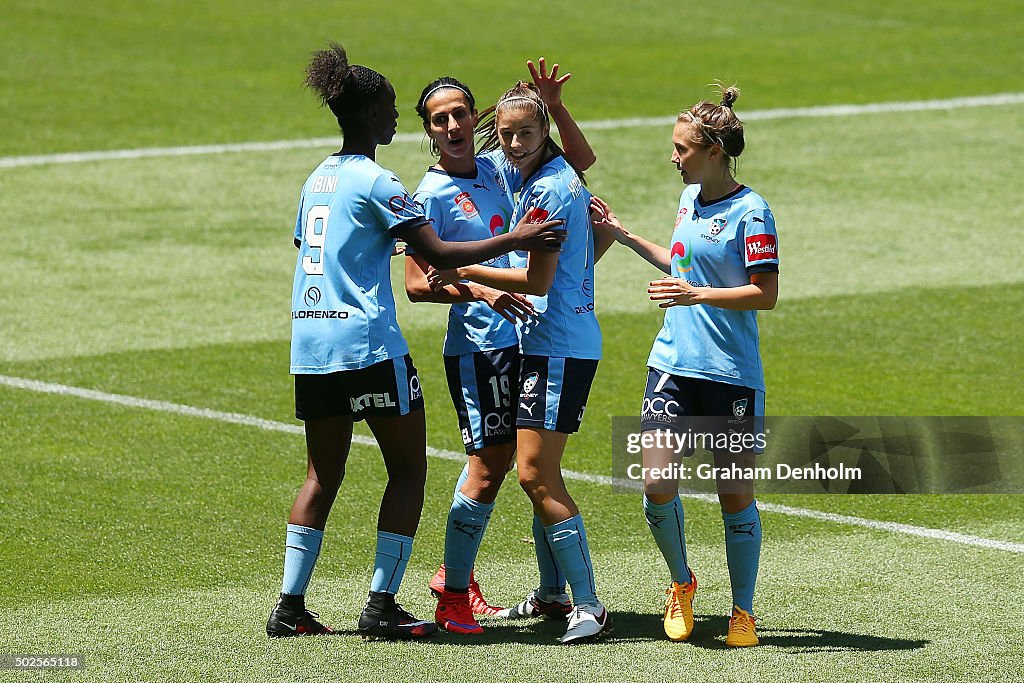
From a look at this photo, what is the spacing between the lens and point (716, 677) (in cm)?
559

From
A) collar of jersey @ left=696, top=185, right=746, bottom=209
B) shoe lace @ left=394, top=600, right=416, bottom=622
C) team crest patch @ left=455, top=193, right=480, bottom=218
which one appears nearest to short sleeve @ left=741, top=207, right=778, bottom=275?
collar of jersey @ left=696, top=185, right=746, bottom=209

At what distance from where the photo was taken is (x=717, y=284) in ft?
19.6

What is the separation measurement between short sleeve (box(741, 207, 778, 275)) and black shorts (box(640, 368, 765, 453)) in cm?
50

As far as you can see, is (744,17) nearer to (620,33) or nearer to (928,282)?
(620,33)

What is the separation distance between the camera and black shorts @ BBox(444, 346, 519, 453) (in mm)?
6176

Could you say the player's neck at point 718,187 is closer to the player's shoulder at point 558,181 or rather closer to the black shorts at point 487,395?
the player's shoulder at point 558,181

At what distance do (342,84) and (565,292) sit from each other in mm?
1224

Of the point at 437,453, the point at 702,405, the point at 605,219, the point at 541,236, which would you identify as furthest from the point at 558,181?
the point at 437,453

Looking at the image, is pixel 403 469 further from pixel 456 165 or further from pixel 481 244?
pixel 456 165

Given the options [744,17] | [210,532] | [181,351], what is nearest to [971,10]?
[744,17]

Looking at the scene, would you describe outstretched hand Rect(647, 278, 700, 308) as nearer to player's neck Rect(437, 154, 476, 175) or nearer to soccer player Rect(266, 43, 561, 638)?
soccer player Rect(266, 43, 561, 638)

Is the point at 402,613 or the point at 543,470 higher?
the point at 543,470

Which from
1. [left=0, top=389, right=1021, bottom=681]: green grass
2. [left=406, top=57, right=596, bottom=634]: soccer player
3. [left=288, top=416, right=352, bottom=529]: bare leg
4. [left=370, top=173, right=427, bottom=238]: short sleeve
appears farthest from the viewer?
[left=406, top=57, right=596, bottom=634]: soccer player

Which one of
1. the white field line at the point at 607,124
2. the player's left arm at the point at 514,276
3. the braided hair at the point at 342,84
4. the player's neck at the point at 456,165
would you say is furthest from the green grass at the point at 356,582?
the white field line at the point at 607,124
